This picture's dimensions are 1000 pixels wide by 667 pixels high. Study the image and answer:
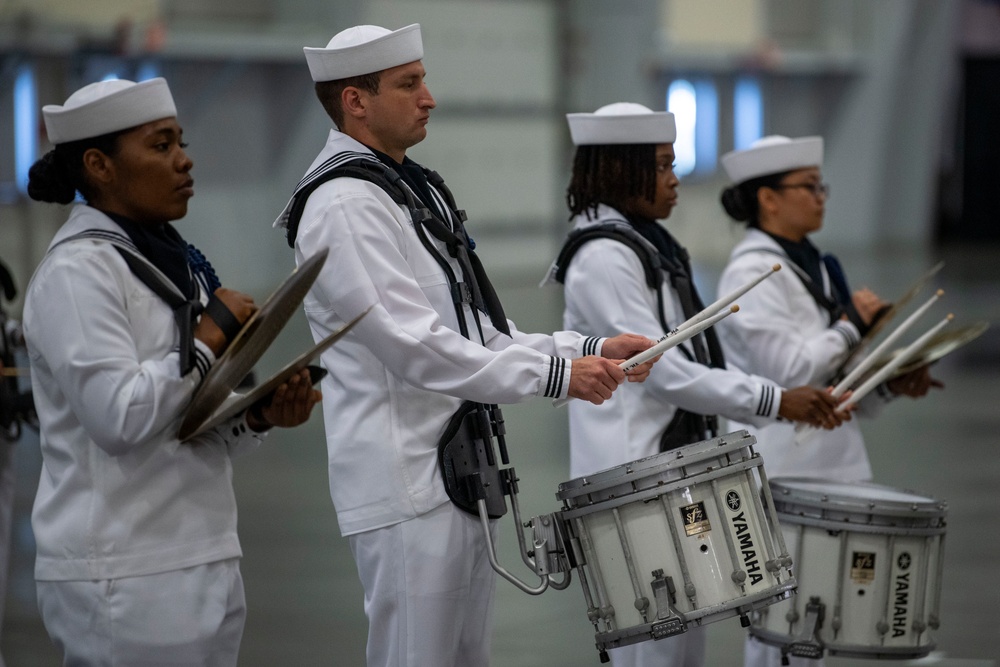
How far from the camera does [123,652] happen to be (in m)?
2.75

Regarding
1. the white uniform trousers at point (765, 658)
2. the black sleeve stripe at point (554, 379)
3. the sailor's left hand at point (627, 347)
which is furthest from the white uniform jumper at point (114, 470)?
the white uniform trousers at point (765, 658)

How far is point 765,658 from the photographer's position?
423cm

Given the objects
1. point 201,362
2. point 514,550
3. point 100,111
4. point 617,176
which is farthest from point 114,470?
point 514,550

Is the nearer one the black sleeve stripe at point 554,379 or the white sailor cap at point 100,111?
the white sailor cap at point 100,111

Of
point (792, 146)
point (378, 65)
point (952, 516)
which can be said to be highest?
point (378, 65)

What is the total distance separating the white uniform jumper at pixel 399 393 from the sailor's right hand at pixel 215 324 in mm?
219

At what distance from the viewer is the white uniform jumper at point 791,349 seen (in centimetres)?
438

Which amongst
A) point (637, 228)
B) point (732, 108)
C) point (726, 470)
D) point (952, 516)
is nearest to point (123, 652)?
point (726, 470)

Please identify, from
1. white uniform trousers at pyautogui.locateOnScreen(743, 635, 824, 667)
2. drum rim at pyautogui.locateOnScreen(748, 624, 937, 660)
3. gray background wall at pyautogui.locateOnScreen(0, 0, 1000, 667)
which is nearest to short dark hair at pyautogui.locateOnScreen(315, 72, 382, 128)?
drum rim at pyautogui.locateOnScreen(748, 624, 937, 660)

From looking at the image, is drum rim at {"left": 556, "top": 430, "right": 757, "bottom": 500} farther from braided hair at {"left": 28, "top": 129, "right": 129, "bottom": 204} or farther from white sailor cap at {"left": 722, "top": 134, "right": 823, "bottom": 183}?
white sailor cap at {"left": 722, "top": 134, "right": 823, "bottom": 183}

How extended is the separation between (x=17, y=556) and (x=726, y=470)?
14.3 ft

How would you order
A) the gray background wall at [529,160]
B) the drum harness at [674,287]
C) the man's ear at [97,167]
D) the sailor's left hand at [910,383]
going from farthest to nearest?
the gray background wall at [529,160]
the sailor's left hand at [910,383]
the drum harness at [674,287]
the man's ear at [97,167]

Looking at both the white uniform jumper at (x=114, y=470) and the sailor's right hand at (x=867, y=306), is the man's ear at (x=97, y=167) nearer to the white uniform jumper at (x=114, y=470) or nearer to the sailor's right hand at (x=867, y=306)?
the white uniform jumper at (x=114, y=470)

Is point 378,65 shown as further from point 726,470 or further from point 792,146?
point 792,146
